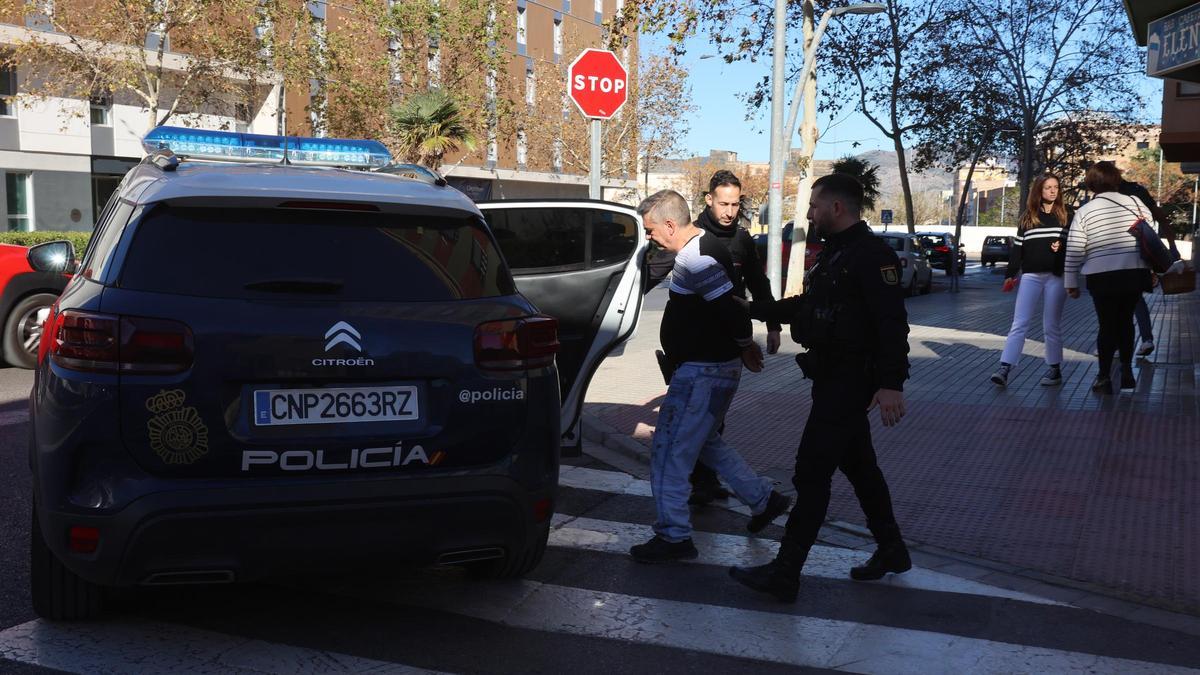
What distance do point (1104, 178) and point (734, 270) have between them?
553 centimetres

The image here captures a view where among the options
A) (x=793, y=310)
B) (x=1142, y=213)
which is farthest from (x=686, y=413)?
(x=1142, y=213)

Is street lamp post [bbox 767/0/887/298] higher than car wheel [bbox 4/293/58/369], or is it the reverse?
street lamp post [bbox 767/0/887/298]

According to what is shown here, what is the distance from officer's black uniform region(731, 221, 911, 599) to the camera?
14.4ft

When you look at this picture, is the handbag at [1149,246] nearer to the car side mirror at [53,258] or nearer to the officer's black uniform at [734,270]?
the officer's black uniform at [734,270]

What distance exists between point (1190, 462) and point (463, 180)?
44.5 meters

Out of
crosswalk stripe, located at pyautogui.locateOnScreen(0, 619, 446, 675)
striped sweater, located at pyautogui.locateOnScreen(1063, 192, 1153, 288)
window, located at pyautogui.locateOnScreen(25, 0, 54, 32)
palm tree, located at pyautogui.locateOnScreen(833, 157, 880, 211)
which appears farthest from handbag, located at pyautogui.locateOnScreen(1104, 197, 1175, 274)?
palm tree, located at pyautogui.locateOnScreen(833, 157, 880, 211)

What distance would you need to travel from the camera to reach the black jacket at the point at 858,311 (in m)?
4.37

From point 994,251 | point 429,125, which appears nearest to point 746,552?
point 429,125

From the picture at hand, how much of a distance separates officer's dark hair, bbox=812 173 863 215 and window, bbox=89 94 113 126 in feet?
108

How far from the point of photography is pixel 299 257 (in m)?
3.71

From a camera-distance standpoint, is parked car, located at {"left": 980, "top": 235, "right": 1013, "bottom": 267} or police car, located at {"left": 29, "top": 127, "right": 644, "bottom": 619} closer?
police car, located at {"left": 29, "top": 127, "right": 644, "bottom": 619}

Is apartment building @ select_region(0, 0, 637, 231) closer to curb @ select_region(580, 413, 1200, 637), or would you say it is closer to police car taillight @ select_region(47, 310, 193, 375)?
curb @ select_region(580, 413, 1200, 637)

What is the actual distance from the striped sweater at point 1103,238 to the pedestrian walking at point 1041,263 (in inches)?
9.3

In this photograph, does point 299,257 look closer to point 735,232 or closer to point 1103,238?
point 735,232
